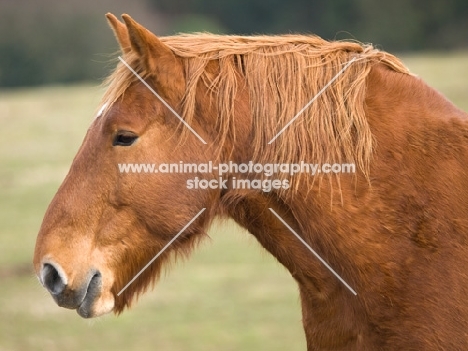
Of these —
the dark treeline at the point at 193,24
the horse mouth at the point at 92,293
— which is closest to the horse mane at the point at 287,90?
the horse mouth at the point at 92,293

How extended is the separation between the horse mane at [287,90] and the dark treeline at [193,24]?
3784cm

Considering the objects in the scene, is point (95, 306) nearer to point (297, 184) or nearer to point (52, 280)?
point (52, 280)

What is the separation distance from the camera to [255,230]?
3420 mm

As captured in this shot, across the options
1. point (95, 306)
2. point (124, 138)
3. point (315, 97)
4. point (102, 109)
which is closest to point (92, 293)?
point (95, 306)

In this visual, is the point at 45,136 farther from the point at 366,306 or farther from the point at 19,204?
the point at 366,306

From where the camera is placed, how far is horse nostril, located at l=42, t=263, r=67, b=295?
3188 millimetres

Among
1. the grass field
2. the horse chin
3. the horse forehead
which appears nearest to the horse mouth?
the horse chin

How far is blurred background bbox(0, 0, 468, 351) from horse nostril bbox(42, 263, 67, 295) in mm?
785

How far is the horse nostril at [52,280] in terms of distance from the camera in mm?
3188

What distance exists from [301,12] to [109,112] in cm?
4514

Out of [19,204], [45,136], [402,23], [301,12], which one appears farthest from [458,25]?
[19,204]

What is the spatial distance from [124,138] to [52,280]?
2.16 ft

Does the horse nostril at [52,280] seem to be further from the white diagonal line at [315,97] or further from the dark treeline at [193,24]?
the dark treeline at [193,24]

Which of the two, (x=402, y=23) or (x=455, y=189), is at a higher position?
(x=455, y=189)
